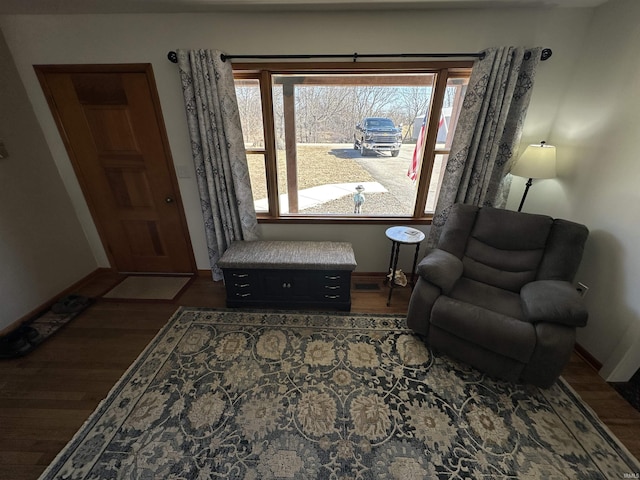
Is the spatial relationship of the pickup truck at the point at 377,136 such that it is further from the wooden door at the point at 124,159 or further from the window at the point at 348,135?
the wooden door at the point at 124,159

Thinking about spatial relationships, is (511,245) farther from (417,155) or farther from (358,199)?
(358,199)

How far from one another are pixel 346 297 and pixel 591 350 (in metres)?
1.83

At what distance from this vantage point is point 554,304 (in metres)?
1.48

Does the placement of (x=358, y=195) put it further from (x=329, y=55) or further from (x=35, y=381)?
(x=35, y=381)

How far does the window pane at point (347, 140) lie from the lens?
7.11 ft

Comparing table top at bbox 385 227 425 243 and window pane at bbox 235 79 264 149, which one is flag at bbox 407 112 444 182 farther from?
window pane at bbox 235 79 264 149

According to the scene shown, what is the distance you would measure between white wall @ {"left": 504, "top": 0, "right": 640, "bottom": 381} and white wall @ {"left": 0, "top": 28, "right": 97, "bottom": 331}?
456cm

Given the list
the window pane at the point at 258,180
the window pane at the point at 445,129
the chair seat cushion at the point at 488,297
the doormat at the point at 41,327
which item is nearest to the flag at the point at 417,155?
the window pane at the point at 445,129

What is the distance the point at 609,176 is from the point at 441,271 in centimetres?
134

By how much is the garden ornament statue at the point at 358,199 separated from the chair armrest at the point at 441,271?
94 centimetres

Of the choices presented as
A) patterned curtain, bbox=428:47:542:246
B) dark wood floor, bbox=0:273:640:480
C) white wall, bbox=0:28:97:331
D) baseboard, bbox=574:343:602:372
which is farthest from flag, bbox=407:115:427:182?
white wall, bbox=0:28:97:331

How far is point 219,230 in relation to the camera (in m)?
2.45

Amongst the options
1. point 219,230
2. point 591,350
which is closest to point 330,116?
point 219,230

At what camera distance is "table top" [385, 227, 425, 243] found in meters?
2.15
